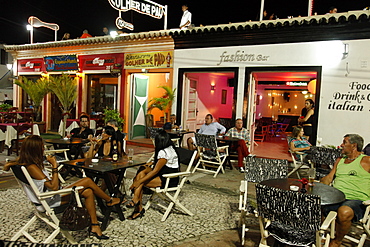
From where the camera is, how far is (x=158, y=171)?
4453 mm

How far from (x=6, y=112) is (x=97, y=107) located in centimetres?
348

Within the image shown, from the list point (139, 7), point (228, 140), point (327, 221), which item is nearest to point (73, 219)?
point (327, 221)

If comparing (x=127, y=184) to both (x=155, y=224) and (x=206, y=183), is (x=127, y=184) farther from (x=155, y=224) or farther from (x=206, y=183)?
(x=155, y=224)

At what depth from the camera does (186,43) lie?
33.1 feet

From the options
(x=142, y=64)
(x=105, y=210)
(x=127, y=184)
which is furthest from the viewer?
(x=142, y=64)

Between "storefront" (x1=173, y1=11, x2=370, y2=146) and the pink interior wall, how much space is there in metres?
1.15

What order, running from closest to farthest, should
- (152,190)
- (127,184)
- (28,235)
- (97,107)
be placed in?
(28,235) < (152,190) < (127,184) < (97,107)

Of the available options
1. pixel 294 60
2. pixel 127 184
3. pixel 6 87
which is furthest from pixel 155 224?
pixel 6 87

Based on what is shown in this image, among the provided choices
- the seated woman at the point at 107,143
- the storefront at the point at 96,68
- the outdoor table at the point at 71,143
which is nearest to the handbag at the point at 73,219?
the seated woman at the point at 107,143

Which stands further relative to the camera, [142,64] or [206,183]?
[142,64]

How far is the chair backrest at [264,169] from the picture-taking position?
169 inches

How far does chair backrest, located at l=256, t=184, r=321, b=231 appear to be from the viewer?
2660mm

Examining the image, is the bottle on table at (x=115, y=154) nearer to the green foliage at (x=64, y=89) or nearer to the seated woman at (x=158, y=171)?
the seated woman at (x=158, y=171)

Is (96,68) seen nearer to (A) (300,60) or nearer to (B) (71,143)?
(B) (71,143)
